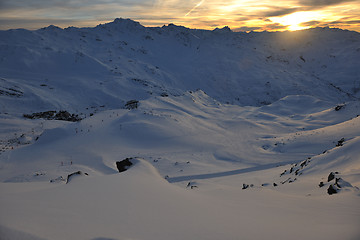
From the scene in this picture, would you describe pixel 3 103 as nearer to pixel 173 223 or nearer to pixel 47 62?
pixel 47 62

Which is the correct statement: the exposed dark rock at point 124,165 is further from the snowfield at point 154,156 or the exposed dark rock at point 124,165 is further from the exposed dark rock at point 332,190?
the exposed dark rock at point 332,190

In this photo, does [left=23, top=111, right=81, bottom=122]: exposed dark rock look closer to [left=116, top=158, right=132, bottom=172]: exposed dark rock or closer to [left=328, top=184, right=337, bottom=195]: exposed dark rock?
[left=116, top=158, right=132, bottom=172]: exposed dark rock

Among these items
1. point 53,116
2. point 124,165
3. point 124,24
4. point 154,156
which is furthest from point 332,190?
point 124,24

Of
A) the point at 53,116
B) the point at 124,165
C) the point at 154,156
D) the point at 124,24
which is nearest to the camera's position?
the point at 124,165

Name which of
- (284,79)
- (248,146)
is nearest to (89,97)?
(248,146)

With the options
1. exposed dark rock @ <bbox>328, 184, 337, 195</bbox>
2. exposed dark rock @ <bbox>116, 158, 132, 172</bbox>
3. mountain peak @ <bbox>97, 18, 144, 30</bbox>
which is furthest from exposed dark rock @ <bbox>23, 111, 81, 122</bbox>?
mountain peak @ <bbox>97, 18, 144, 30</bbox>

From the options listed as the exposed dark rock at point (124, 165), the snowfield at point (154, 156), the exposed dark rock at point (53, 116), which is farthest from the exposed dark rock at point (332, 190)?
the exposed dark rock at point (53, 116)

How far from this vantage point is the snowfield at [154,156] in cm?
279

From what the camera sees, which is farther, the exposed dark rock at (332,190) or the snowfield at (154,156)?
the exposed dark rock at (332,190)

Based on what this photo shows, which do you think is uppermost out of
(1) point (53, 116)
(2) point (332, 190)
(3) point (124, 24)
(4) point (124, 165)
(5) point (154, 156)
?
(3) point (124, 24)

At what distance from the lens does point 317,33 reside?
291ft

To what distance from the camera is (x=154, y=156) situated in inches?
424

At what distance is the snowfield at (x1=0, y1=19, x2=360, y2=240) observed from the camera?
110 inches

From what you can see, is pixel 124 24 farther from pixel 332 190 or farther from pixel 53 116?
pixel 332 190
